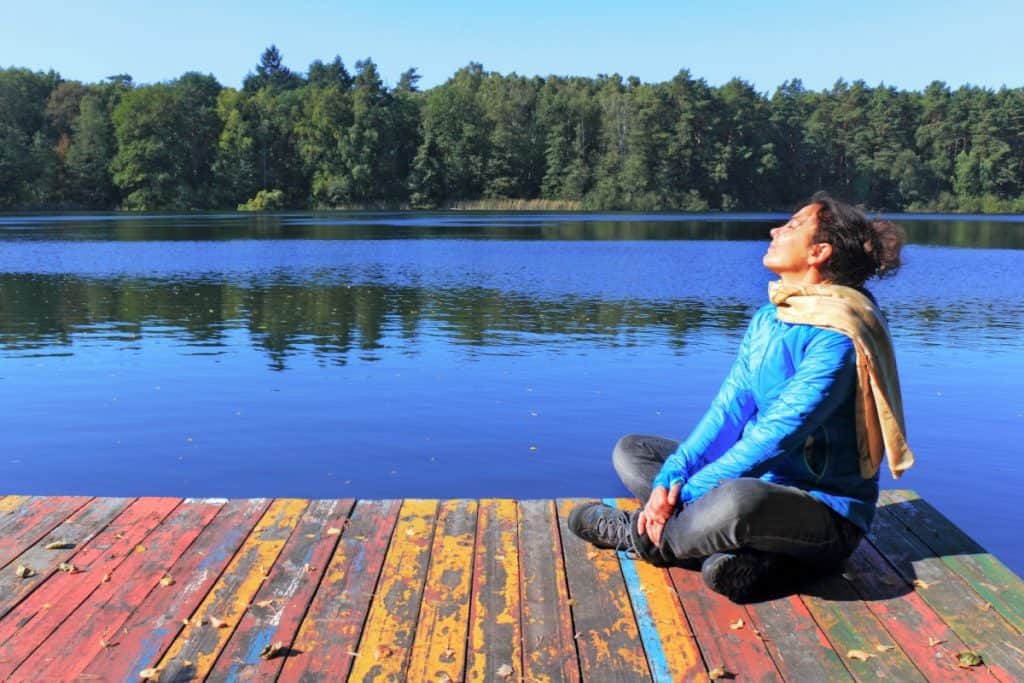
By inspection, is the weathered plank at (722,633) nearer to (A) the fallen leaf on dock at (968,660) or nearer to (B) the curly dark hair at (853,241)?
(A) the fallen leaf on dock at (968,660)

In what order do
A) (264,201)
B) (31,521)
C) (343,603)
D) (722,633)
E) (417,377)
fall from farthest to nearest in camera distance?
(264,201) → (417,377) → (31,521) → (343,603) → (722,633)

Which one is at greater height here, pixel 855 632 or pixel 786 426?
pixel 786 426

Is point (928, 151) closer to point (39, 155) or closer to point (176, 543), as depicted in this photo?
point (39, 155)

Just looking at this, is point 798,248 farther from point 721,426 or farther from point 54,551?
point 54,551

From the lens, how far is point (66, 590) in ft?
11.4

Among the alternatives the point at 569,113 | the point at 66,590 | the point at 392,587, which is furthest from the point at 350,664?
the point at 569,113

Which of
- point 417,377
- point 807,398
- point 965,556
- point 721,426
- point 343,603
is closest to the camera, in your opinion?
point 807,398

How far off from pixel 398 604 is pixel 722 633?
3.81ft

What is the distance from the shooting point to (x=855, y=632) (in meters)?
3.19

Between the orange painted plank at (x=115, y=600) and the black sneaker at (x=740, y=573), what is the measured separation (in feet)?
6.65

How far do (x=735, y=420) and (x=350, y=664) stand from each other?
1750 millimetres

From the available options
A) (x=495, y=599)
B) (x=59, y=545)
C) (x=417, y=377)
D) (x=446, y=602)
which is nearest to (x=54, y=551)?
(x=59, y=545)

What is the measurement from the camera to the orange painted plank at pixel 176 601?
116 inches

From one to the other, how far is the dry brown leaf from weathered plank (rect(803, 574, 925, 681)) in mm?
1841
